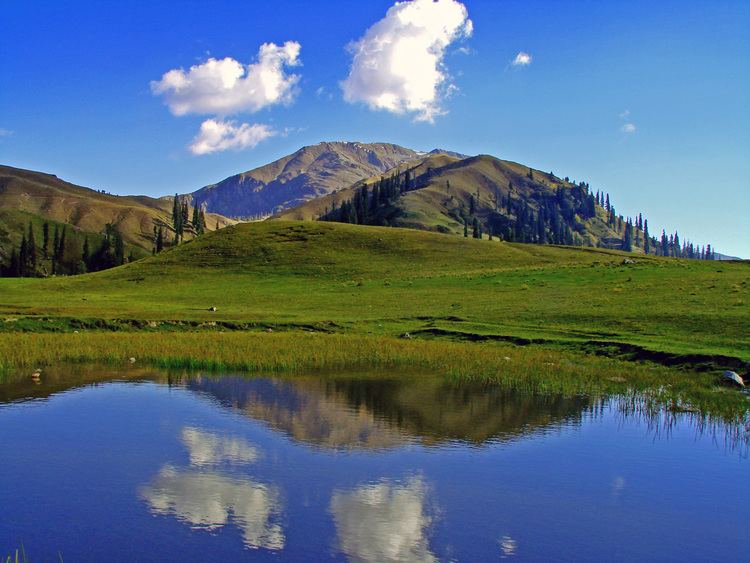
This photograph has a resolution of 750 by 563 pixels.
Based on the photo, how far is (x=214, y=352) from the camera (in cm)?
3959

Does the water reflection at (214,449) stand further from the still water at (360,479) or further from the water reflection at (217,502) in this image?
the water reflection at (217,502)

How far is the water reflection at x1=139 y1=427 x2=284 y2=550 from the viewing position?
1502 cm

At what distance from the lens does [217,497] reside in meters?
16.9

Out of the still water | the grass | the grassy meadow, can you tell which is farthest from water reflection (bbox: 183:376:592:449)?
the grassy meadow

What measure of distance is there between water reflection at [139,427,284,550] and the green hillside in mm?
29115

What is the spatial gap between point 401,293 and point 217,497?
59.4 m

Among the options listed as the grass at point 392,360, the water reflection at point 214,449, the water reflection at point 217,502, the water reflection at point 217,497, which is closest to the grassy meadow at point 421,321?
the grass at point 392,360

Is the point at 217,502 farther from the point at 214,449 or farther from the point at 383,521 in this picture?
the point at 214,449

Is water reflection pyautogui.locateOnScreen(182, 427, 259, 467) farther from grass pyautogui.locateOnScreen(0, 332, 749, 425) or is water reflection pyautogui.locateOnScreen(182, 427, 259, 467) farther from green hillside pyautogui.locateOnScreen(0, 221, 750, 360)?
green hillside pyautogui.locateOnScreen(0, 221, 750, 360)

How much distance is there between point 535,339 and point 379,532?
106ft

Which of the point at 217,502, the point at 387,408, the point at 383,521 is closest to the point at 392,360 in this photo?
the point at 387,408

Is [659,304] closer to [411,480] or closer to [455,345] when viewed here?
[455,345]

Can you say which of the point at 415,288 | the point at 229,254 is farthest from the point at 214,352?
the point at 229,254

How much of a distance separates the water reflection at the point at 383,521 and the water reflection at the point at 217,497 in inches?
61.2
